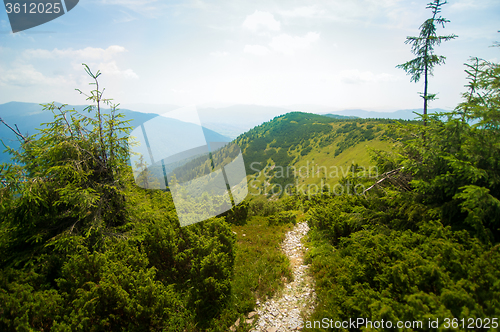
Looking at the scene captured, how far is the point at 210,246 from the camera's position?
22.5ft

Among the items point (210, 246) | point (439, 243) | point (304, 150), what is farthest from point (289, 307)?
point (304, 150)

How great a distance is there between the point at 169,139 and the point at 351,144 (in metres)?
111

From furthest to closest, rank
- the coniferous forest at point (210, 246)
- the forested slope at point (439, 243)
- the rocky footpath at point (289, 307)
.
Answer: the rocky footpath at point (289, 307), the coniferous forest at point (210, 246), the forested slope at point (439, 243)

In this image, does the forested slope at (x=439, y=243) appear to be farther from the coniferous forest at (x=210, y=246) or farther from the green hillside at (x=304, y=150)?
Result: the green hillside at (x=304, y=150)

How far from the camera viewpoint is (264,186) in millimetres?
110188

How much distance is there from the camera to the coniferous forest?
3928 mm

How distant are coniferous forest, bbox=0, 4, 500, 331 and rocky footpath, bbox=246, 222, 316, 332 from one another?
317mm

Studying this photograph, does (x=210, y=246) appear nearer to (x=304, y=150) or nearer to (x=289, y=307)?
(x=289, y=307)

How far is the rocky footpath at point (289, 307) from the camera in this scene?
17.8ft

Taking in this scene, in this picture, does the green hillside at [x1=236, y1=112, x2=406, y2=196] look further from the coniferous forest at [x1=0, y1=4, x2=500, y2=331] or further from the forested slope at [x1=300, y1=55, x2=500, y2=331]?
the forested slope at [x1=300, y1=55, x2=500, y2=331]

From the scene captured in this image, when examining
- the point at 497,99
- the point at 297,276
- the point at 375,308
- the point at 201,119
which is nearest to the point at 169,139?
the point at 201,119

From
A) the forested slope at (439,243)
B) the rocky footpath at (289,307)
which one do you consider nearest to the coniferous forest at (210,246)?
the forested slope at (439,243)

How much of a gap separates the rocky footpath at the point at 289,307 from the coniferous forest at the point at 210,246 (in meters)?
0.32

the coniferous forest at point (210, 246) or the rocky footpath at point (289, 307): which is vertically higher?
the coniferous forest at point (210, 246)
